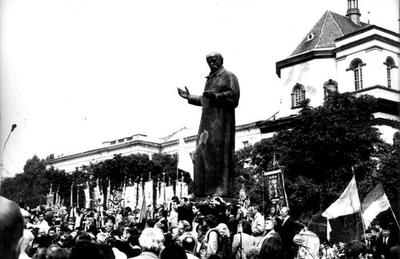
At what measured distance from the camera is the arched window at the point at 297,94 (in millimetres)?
71488

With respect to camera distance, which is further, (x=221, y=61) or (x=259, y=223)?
(x=221, y=61)

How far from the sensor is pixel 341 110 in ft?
165

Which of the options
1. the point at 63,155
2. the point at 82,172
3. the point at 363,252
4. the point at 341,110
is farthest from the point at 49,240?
the point at 63,155

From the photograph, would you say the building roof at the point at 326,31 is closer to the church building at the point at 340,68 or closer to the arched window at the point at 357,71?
the church building at the point at 340,68

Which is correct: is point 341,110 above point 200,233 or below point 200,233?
above

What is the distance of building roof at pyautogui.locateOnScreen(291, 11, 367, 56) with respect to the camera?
73.5 meters

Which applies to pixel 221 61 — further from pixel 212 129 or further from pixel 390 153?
pixel 390 153

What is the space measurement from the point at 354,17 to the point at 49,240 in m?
77.0

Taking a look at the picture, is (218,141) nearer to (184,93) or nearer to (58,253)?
(184,93)

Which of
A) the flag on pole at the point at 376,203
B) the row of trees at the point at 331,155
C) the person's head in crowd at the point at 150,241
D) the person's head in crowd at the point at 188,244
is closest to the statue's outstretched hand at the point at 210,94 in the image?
the person's head in crowd at the point at 188,244

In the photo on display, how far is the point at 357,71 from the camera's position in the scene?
68.1 meters

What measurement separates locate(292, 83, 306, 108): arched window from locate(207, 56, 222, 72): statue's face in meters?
58.2

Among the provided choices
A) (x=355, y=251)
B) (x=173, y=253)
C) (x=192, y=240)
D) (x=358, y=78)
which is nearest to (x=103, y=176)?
(x=358, y=78)

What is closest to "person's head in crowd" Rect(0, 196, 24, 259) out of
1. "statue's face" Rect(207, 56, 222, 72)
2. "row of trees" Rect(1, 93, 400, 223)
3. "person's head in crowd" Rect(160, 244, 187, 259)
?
"person's head in crowd" Rect(160, 244, 187, 259)
